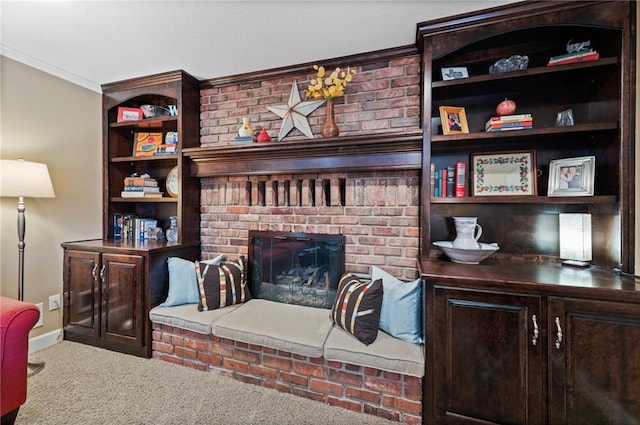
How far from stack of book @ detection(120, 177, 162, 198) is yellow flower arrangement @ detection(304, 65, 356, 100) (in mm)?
1785

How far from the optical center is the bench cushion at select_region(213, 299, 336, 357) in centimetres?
165

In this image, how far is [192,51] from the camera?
6.79ft

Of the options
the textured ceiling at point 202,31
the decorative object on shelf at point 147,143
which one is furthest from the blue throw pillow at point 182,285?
the textured ceiling at point 202,31

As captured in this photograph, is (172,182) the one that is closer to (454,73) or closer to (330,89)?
(330,89)

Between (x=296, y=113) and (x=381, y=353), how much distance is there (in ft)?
6.10

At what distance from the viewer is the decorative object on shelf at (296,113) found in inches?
88.4

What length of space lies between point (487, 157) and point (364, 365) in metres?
1.59

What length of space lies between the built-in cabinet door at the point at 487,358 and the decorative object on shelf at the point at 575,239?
0.65 meters

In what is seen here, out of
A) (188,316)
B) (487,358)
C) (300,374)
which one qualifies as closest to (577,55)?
(487,358)

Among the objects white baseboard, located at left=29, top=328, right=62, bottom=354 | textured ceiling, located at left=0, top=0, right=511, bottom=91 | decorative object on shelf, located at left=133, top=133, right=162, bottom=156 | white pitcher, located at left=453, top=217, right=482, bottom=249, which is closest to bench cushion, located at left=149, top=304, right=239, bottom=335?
white baseboard, located at left=29, top=328, right=62, bottom=354

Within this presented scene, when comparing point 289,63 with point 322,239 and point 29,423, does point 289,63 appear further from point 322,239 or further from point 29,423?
point 29,423

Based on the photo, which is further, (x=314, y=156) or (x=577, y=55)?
(x=314, y=156)

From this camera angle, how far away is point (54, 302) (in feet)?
7.83

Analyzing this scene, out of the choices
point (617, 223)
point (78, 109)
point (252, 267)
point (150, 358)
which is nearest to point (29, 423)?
point (150, 358)
